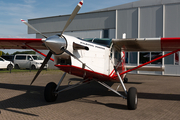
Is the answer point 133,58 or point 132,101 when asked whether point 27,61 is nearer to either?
point 133,58

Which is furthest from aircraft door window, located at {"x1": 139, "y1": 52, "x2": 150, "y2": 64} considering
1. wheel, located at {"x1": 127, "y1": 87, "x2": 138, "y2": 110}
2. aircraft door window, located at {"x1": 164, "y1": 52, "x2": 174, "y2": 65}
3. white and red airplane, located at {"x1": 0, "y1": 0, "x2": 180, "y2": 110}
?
wheel, located at {"x1": 127, "y1": 87, "x2": 138, "y2": 110}

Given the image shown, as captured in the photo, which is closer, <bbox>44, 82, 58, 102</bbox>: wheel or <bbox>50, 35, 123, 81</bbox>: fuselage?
<bbox>50, 35, 123, 81</bbox>: fuselage

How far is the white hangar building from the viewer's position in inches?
765

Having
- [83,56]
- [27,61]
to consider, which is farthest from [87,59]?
[27,61]

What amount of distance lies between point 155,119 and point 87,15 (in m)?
21.9

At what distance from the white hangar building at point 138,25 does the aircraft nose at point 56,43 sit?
57.5ft

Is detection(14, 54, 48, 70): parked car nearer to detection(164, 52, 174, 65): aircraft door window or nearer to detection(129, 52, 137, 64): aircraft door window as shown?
detection(129, 52, 137, 64): aircraft door window

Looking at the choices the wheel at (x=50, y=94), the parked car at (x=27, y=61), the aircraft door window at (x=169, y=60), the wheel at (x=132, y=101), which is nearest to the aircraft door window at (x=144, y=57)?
the aircraft door window at (x=169, y=60)

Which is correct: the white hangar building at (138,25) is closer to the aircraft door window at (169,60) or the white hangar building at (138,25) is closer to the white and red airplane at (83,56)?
the aircraft door window at (169,60)

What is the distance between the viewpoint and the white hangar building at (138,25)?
63.8 feet

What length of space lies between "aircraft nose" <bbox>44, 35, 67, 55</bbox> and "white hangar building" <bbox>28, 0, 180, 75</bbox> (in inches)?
690

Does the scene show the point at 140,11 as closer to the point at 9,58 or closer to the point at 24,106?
the point at 24,106

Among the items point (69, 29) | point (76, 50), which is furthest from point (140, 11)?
point (76, 50)

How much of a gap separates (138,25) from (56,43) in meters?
18.0
